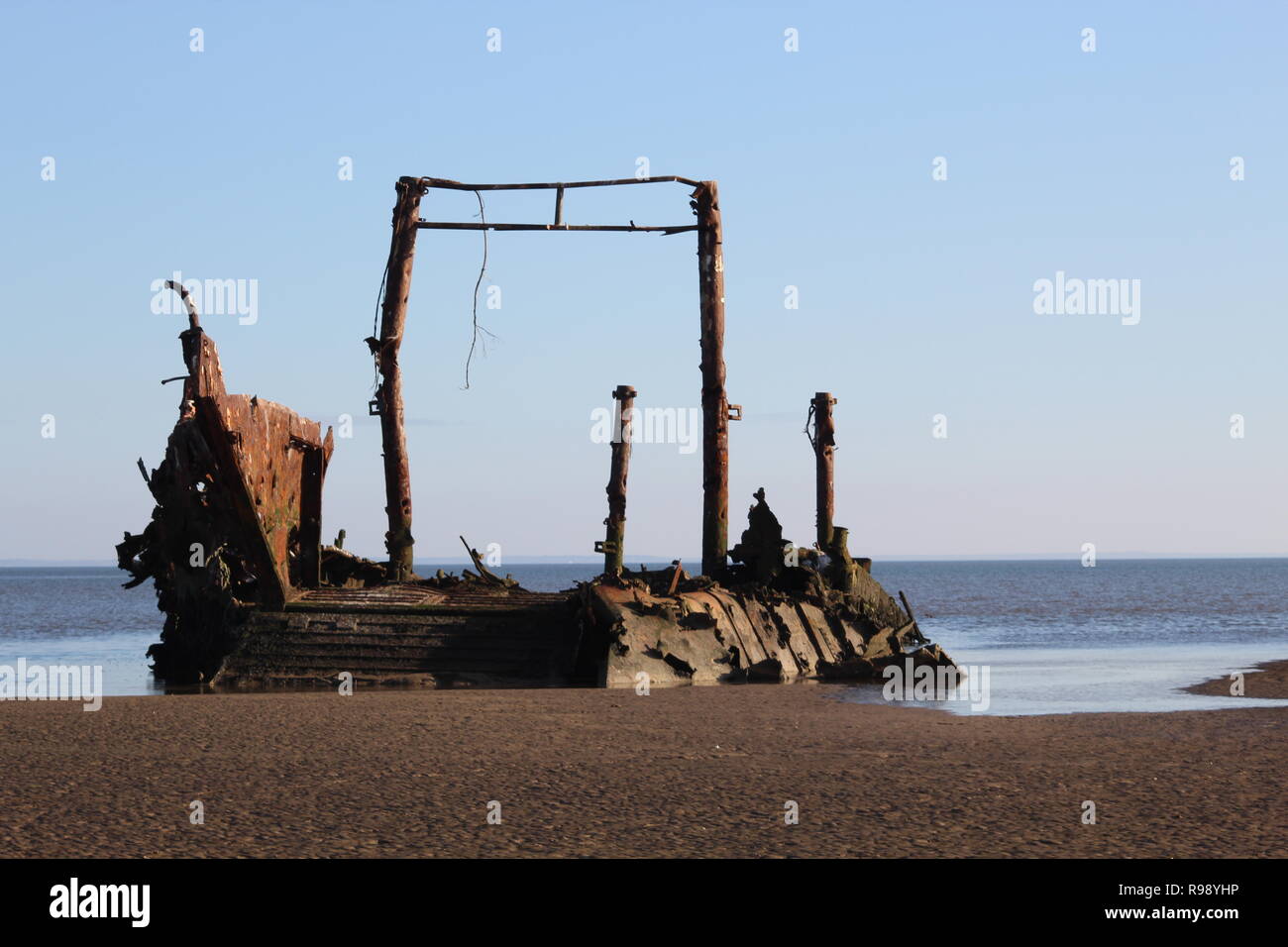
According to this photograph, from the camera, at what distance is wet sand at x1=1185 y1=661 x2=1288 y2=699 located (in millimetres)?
16448

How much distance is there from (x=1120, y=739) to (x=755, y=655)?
27.1 feet

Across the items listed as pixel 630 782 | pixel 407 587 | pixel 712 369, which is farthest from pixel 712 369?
pixel 630 782

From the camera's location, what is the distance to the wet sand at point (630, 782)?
685 centimetres

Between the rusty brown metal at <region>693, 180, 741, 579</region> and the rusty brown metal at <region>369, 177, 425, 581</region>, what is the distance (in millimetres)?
4111

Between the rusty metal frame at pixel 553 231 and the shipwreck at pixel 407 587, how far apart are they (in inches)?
1.0

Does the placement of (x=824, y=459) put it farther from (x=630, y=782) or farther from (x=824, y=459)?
(x=630, y=782)

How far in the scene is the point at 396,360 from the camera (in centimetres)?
2072

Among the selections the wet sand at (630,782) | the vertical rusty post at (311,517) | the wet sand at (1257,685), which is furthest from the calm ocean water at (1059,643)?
the wet sand at (630,782)

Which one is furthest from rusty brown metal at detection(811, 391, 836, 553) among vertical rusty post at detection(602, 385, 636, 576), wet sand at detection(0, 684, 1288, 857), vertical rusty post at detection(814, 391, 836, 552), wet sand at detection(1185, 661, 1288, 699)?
wet sand at detection(0, 684, 1288, 857)

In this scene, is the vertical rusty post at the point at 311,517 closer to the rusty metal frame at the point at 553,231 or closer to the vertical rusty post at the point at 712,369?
the rusty metal frame at the point at 553,231

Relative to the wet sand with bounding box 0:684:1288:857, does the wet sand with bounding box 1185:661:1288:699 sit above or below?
below

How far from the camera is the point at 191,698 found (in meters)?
14.9

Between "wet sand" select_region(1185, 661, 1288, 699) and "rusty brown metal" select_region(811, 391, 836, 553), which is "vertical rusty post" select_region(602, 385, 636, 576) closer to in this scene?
"rusty brown metal" select_region(811, 391, 836, 553)
